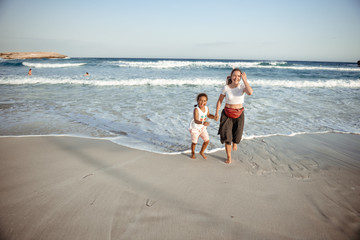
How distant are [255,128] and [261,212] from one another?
3.64 m

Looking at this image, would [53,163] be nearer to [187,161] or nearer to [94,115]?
[187,161]

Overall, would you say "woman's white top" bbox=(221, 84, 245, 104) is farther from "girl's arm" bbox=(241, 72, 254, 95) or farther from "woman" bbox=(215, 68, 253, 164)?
"girl's arm" bbox=(241, 72, 254, 95)

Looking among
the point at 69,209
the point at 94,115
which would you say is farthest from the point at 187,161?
the point at 94,115

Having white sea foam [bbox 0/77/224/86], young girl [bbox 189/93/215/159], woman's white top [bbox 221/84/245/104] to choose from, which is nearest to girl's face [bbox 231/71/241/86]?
woman's white top [bbox 221/84/245/104]

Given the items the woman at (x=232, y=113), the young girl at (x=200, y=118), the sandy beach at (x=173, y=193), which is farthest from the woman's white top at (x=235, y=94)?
the sandy beach at (x=173, y=193)

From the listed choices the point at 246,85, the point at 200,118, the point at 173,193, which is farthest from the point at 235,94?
the point at 173,193

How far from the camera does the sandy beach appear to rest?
206 cm

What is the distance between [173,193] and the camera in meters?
2.68

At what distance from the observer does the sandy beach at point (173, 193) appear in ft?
6.76

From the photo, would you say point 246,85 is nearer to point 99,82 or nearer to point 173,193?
point 173,193

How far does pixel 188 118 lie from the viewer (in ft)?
21.4

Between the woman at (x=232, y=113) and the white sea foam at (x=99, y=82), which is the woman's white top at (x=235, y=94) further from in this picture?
the white sea foam at (x=99, y=82)

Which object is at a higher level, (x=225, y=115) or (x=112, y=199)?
(x=225, y=115)

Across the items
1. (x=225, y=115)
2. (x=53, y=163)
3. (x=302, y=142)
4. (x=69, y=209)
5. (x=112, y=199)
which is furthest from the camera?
(x=302, y=142)
